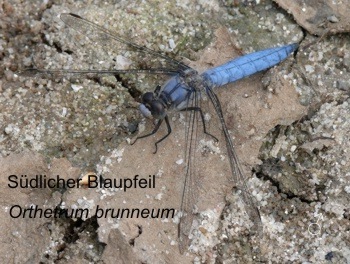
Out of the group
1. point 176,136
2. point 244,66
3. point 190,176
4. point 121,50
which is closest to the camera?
point 190,176

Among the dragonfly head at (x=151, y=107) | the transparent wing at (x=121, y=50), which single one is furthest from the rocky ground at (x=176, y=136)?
the dragonfly head at (x=151, y=107)

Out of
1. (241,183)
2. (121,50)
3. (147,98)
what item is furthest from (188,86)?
(241,183)

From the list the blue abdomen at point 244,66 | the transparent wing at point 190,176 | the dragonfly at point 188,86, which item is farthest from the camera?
the blue abdomen at point 244,66

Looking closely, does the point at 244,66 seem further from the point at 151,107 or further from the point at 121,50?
the point at 121,50

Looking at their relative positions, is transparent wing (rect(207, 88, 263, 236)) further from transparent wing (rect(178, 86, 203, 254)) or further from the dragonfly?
transparent wing (rect(178, 86, 203, 254))

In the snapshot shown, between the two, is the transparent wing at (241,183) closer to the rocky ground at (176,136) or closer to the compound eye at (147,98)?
the rocky ground at (176,136)

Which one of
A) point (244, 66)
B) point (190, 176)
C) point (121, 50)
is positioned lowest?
point (190, 176)

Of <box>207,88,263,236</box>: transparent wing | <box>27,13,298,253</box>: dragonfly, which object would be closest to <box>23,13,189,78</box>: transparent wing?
<box>27,13,298,253</box>: dragonfly
